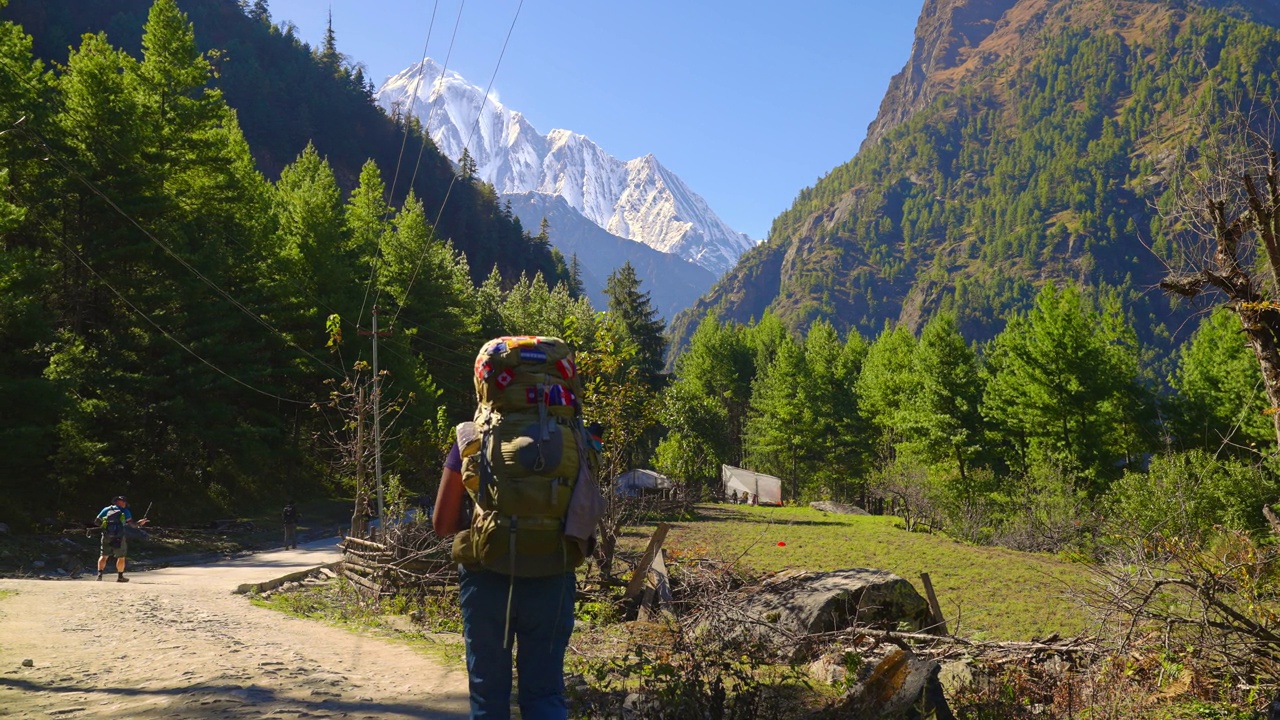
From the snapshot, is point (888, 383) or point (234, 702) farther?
point (888, 383)

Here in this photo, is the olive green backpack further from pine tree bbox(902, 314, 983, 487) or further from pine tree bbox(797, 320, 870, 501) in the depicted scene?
pine tree bbox(797, 320, 870, 501)

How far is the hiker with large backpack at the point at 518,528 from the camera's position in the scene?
11.4ft

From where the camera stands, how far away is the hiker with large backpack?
3.46 metres

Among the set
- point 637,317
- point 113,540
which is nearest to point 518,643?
point 113,540

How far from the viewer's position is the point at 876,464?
54375mm

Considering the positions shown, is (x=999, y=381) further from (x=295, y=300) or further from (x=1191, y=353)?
(x=295, y=300)

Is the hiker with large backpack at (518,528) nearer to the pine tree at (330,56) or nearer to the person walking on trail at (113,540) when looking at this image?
the person walking on trail at (113,540)

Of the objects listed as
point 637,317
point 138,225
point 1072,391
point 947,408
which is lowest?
point 947,408

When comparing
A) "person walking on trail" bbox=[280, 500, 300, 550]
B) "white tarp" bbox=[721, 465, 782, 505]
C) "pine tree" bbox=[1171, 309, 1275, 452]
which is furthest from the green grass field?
"white tarp" bbox=[721, 465, 782, 505]

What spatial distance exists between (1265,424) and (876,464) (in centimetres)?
2484

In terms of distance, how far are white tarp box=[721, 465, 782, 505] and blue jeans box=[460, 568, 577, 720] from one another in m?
48.9

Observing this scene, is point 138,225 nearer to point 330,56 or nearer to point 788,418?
point 788,418

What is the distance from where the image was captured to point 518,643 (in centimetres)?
349

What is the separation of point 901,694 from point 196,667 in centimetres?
547
